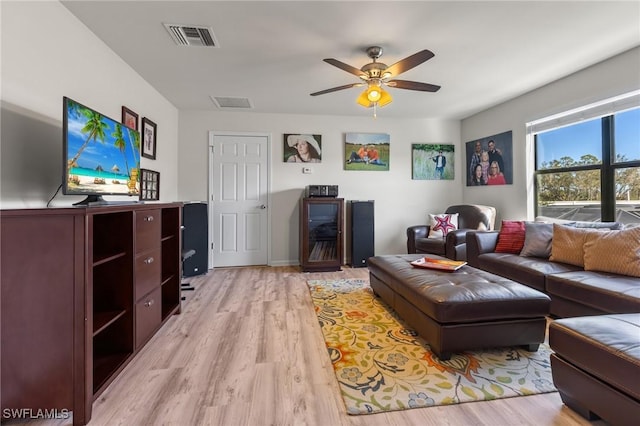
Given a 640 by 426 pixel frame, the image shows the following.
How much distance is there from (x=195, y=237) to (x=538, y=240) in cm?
391

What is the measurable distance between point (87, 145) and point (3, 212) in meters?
0.60

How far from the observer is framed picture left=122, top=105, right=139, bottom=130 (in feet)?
8.92

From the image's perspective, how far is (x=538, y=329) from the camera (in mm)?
1783

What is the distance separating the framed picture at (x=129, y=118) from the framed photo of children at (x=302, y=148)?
1982 mm

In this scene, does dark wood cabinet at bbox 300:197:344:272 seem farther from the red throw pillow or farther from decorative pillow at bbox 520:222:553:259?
decorative pillow at bbox 520:222:553:259

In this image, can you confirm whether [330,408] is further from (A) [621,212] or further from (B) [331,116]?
(B) [331,116]

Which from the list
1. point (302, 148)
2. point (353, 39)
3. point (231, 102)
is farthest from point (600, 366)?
point (231, 102)

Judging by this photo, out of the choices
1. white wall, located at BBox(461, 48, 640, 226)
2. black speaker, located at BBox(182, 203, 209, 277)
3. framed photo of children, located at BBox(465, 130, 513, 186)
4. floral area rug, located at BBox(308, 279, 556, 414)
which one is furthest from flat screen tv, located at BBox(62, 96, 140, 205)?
framed photo of children, located at BBox(465, 130, 513, 186)

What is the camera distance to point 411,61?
2.21 m

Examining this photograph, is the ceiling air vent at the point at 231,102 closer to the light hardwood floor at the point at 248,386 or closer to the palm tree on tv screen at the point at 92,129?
the palm tree on tv screen at the point at 92,129

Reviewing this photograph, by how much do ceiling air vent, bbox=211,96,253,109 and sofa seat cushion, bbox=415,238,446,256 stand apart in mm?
3036

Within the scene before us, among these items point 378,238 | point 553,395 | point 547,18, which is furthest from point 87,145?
point 378,238

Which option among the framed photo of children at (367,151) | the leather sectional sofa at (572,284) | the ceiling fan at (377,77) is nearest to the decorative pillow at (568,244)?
the leather sectional sofa at (572,284)

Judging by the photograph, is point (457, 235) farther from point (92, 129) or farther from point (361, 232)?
point (92, 129)
